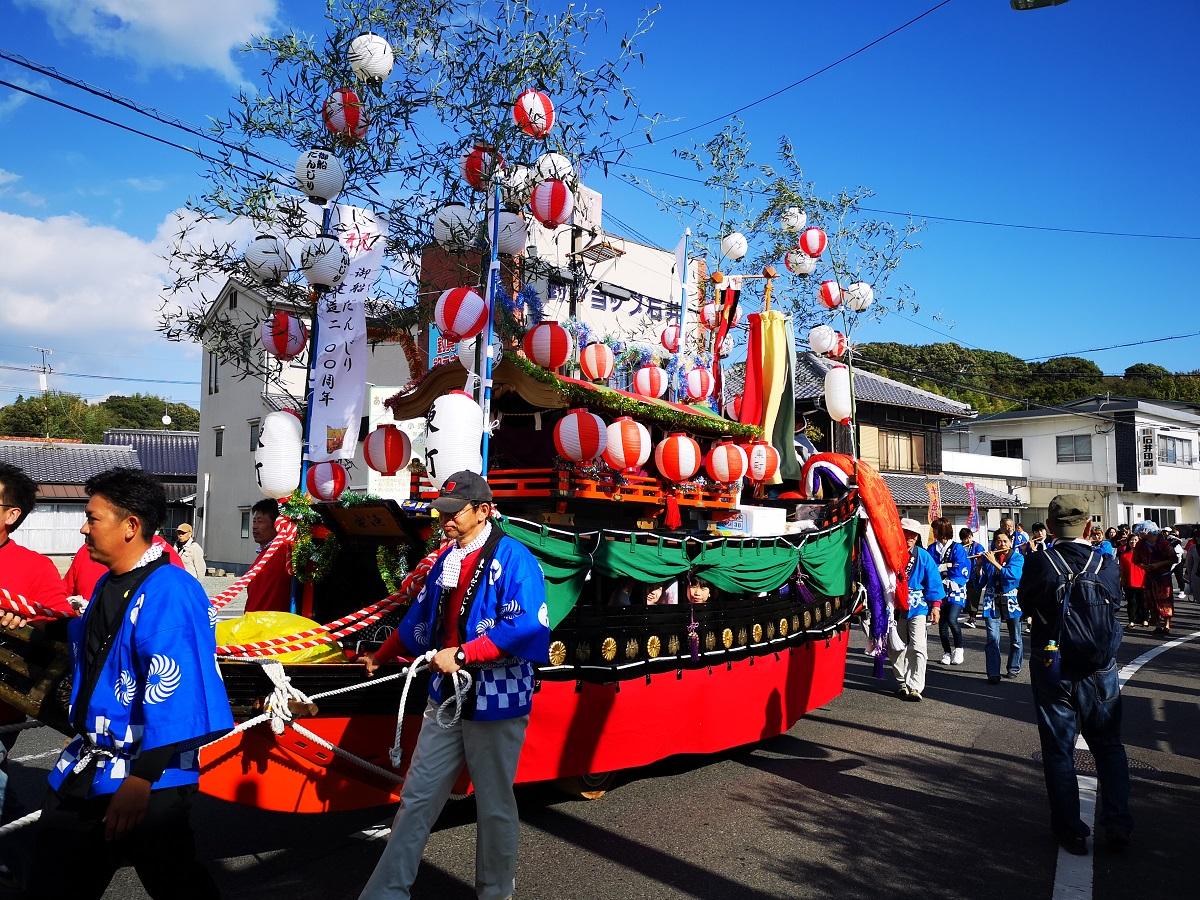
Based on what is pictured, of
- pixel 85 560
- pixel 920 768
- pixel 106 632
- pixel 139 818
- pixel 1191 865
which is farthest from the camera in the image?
pixel 920 768

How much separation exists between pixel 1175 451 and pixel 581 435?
133 ft

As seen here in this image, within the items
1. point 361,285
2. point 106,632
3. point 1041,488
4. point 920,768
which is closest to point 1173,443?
point 1041,488

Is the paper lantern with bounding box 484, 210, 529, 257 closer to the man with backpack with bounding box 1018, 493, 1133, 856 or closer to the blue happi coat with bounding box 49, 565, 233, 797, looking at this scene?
the man with backpack with bounding box 1018, 493, 1133, 856

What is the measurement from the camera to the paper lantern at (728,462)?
9.63 metres

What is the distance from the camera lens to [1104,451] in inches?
1432

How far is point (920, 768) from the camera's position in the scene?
6395 mm

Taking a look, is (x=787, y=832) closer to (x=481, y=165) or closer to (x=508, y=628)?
(x=508, y=628)

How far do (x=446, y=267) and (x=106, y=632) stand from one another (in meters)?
6.32

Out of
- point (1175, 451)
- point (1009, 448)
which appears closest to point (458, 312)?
point (1009, 448)

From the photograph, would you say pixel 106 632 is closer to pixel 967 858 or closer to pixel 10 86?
pixel 967 858

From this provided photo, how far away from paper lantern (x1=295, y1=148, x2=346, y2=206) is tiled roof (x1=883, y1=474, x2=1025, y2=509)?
925 inches

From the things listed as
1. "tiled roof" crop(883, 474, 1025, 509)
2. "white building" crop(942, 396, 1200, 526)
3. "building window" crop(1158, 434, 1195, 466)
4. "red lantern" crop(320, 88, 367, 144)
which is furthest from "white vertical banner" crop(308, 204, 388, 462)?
"building window" crop(1158, 434, 1195, 466)

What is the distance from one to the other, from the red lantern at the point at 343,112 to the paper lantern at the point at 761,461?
5.55 m

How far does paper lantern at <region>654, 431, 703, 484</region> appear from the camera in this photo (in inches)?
356
